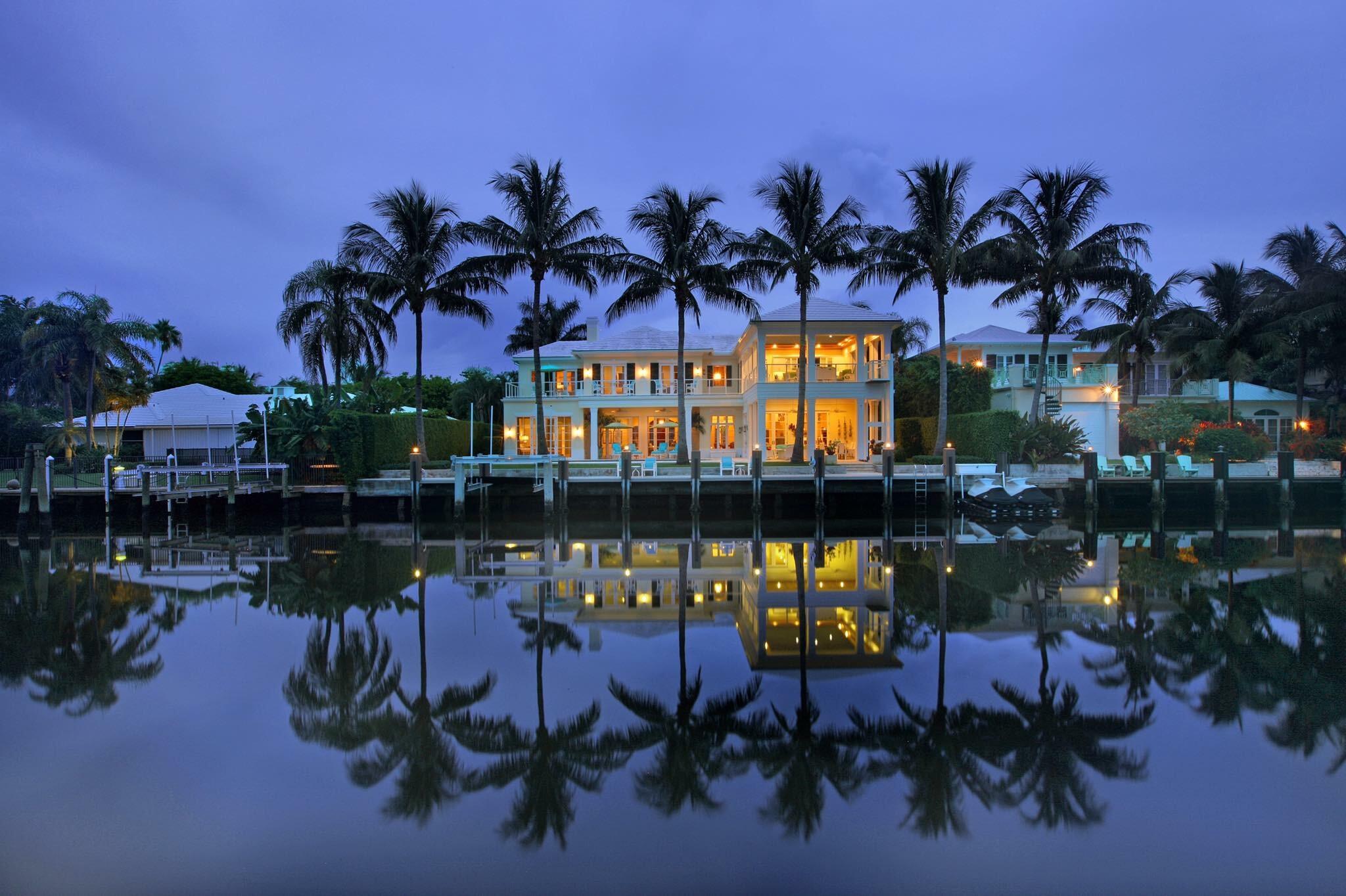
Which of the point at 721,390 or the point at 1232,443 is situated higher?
the point at 721,390

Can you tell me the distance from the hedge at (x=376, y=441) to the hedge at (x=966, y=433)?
1958 cm

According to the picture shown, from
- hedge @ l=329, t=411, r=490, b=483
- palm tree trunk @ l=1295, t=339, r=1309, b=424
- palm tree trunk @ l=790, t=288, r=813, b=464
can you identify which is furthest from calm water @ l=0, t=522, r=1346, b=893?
palm tree trunk @ l=1295, t=339, r=1309, b=424

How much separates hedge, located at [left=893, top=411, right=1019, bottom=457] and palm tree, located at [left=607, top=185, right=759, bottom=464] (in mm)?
8901

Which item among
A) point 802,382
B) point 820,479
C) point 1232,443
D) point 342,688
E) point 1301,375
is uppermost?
point 1301,375

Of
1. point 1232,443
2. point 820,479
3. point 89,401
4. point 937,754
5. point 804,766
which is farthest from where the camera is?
point 89,401

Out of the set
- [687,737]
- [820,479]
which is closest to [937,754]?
[687,737]

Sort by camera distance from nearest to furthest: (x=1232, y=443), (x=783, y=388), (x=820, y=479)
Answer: (x=820, y=479), (x=1232, y=443), (x=783, y=388)

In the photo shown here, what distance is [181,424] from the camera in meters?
34.7

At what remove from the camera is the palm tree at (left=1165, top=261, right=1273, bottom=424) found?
32.6 metres

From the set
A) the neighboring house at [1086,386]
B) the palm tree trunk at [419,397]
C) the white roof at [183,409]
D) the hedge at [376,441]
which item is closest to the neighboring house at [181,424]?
the white roof at [183,409]

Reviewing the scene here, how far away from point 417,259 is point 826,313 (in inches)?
627

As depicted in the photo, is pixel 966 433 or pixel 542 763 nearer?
→ pixel 542 763

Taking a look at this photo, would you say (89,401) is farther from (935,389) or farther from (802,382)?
(935,389)

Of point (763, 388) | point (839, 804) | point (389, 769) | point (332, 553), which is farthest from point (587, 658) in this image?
point (763, 388)
